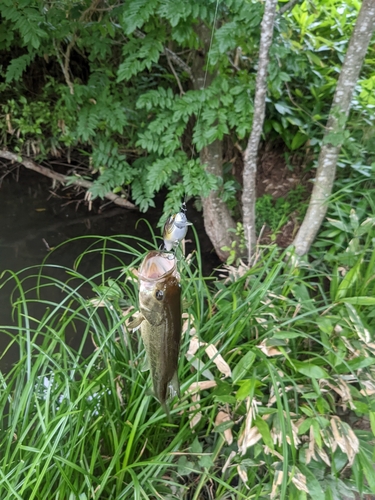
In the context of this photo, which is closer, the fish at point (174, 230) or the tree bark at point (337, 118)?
the fish at point (174, 230)

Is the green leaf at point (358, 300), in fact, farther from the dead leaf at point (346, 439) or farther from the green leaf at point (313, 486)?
the green leaf at point (313, 486)

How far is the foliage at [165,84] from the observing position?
2.02 m

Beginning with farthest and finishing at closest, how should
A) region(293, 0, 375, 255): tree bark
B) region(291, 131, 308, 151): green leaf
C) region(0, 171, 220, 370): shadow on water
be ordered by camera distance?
region(0, 171, 220, 370): shadow on water → region(291, 131, 308, 151): green leaf → region(293, 0, 375, 255): tree bark

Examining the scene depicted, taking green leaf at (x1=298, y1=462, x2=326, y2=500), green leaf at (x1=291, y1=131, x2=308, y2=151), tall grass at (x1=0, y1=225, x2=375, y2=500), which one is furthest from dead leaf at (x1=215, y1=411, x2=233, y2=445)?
green leaf at (x1=291, y1=131, x2=308, y2=151)

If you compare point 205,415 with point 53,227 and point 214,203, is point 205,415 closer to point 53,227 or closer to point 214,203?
point 214,203

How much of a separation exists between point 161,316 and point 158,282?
12cm

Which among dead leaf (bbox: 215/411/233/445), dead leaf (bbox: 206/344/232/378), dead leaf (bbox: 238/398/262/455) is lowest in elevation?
dead leaf (bbox: 215/411/233/445)

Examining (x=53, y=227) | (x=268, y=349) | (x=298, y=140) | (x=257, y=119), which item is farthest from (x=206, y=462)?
(x=53, y=227)

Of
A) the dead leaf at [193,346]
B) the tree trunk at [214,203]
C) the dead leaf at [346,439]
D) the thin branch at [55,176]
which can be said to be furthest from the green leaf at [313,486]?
the thin branch at [55,176]

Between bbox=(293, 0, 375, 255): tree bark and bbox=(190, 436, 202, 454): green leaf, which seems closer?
bbox=(190, 436, 202, 454): green leaf

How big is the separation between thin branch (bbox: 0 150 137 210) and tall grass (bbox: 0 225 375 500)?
209 cm

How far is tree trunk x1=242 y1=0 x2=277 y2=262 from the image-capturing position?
1.77 metres

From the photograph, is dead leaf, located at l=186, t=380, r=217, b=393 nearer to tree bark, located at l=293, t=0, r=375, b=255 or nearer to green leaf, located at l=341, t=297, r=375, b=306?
green leaf, located at l=341, t=297, r=375, b=306

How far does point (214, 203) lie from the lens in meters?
2.90
